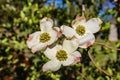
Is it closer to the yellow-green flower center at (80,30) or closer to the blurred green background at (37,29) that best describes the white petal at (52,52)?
the yellow-green flower center at (80,30)

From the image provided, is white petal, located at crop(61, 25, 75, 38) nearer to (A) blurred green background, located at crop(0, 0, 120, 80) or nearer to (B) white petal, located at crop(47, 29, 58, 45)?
(B) white petal, located at crop(47, 29, 58, 45)

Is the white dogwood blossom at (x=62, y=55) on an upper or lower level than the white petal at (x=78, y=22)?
lower

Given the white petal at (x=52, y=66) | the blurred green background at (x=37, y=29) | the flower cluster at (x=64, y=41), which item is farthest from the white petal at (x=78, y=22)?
Answer: the blurred green background at (x=37, y=29)

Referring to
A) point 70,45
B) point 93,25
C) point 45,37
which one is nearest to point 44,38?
point 45,37

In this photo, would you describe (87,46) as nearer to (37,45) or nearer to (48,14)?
(37,45)

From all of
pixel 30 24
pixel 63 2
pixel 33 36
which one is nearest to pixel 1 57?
pixel 30 24

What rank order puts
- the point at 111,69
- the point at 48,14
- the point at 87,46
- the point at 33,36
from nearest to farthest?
the point at 87,46 → the point at 33,36 → the point at 111,69 → the point at 48,14

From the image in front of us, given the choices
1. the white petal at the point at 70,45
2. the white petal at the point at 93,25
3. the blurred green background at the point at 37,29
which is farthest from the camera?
the blurred green background at the point at 37,29

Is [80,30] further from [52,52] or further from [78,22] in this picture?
[52,52]

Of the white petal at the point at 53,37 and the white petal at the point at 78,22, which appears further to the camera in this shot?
the white petal at the point at 78,22
